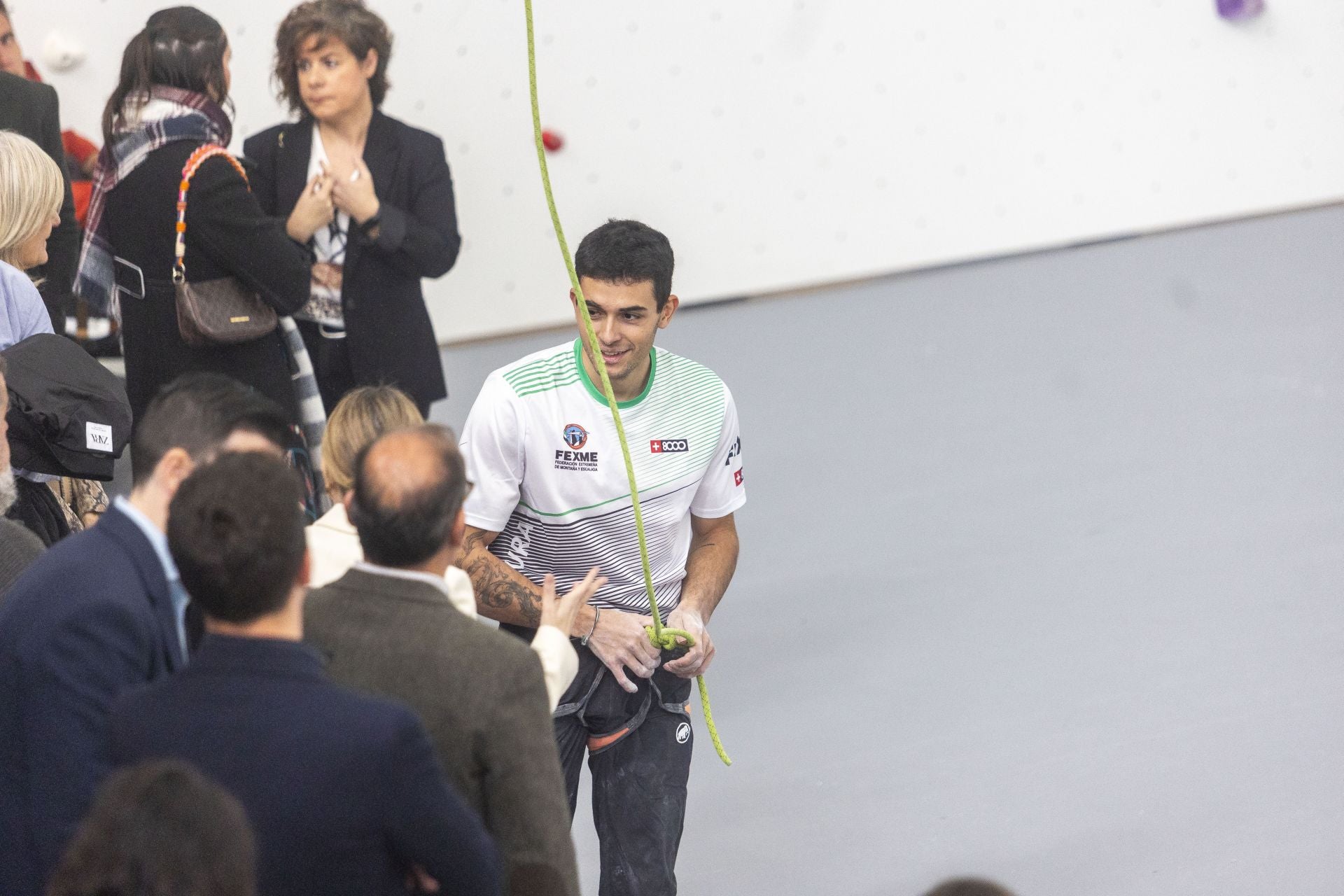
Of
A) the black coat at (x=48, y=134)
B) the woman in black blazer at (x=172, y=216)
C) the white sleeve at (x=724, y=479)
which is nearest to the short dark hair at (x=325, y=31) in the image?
the woman in black blazer at (x=172, y=216)

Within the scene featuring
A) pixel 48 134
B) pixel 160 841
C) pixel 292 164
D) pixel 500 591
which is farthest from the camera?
pixel 48 134

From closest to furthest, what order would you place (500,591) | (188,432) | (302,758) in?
(302,758) → (188,432) → (500,591)

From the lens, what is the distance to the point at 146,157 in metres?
2.88

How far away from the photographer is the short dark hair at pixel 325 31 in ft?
11.2

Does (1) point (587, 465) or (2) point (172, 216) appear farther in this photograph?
(2) point (172, 216)

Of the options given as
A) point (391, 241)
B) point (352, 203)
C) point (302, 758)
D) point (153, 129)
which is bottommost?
point (302, 758)

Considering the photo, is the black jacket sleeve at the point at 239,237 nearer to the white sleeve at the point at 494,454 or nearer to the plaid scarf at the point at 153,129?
the plaid scarf at the point at 153,129

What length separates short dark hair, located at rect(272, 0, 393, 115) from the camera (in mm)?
3428

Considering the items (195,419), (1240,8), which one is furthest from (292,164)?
(1240,8)

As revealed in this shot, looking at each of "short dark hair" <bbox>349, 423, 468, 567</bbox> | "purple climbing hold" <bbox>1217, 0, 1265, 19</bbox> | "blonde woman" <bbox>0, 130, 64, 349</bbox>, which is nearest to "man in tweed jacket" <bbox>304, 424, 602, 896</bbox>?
"short dark hair" <bbox>349, 423, 468, 567</bbox>

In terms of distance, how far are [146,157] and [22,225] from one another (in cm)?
39

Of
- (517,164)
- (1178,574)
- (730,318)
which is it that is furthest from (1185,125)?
(1178,574)

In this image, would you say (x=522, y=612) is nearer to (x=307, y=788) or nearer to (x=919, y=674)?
(x=307, y=788)

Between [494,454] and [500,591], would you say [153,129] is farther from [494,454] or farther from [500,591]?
[500,591]
